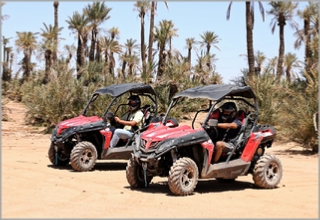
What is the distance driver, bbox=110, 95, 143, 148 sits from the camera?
43.2 feet

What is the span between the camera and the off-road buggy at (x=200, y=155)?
9641 millimetres

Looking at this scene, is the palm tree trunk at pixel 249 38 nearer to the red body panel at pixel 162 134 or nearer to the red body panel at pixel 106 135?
the red body panel at pixel 106 135

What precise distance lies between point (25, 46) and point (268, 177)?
5675 cm

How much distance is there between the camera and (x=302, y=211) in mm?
8398

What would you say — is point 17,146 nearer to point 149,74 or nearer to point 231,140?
point 231,140

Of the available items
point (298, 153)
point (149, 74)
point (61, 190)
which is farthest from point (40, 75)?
point (61, 190)

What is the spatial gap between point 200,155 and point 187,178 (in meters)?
0.64

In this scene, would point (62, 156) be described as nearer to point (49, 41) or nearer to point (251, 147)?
point (251, 147)

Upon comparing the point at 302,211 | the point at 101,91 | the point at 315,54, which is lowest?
the point at 302,211

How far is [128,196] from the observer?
9.54m

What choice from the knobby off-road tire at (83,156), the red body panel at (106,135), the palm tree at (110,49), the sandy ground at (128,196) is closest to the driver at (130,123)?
the red body panel at (106,135)

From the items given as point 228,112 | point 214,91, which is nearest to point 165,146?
→ point 214,91

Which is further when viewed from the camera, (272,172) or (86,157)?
(86,157)

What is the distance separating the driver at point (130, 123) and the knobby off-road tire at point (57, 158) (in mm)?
1456
